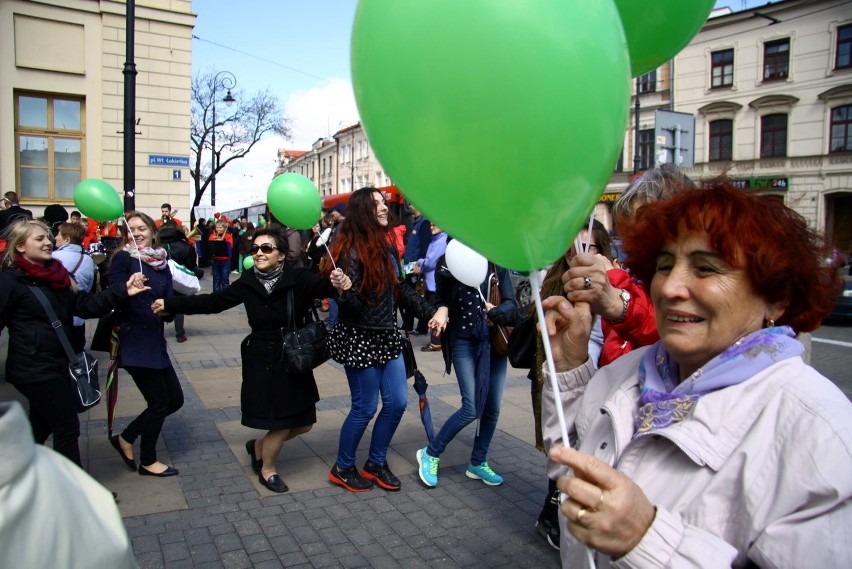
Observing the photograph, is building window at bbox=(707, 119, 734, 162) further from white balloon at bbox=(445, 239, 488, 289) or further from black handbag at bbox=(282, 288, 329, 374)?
black handbag at bbox=(282, 288, 329, 374)

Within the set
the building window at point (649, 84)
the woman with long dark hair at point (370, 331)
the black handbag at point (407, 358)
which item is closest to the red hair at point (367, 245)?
the woman with long dark hair at point (370, 331)

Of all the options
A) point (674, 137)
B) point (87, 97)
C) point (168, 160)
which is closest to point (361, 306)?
point (674, 137)

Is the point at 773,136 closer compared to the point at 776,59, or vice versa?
the point at 776,59

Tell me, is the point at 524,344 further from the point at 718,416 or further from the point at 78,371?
the point at 78,371

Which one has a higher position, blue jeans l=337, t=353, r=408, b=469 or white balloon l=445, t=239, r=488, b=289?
white balloon l=445, t=239, r=488, b=289

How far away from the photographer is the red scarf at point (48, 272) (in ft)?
13.3

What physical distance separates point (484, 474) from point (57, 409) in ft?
9.30

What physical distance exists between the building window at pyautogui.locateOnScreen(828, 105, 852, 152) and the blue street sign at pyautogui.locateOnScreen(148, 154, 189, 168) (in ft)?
88.4

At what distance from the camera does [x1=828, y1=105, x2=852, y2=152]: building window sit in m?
28.3

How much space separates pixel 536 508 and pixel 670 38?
10.3 ft

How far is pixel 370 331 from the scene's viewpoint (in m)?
4.37

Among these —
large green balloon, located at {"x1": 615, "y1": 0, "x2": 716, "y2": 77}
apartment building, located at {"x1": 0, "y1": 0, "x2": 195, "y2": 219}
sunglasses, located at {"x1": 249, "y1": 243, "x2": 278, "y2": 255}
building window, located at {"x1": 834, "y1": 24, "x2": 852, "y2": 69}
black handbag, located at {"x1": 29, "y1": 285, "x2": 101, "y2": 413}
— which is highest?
building window, located at {"x1": 834, "y1": 24, "x2": 852, "y2": 69}

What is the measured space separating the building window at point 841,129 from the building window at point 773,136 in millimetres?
1983

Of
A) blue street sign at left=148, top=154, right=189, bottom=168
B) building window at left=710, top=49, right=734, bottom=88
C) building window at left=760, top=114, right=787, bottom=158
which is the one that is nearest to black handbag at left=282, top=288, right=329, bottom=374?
blue street sign at left=148, top=154, right=189, bottom=168
